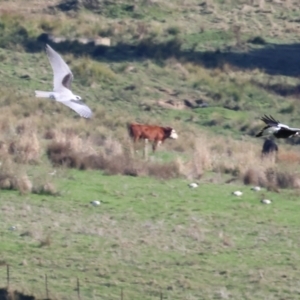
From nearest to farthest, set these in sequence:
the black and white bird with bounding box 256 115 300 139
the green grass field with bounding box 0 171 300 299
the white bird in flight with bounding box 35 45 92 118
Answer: the black and white bird with bounding box 256 115 300 139
the green grass field with bounding box 0 171 300 299
the white bird in flight with bounding box 35 45 92 118

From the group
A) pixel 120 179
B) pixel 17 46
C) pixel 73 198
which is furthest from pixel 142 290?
pixel 17 46

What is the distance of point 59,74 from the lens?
1892cm

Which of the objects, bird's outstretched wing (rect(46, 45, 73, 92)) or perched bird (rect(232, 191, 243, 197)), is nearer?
bird's outstretched wing (rect(46, 45, 73, 92))

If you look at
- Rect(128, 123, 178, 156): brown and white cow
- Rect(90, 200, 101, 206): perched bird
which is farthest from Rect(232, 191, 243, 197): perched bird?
Rect(128, 123, 178, 156): brown and white cow

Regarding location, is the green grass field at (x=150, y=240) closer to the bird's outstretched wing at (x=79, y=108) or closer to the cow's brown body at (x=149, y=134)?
the bird's outstretched wing at (x=79, y=108)

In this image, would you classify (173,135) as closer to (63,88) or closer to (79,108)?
(63,88)

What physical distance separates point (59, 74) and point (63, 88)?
0.47 meters

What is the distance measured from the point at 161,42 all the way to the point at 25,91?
8585 millimetres

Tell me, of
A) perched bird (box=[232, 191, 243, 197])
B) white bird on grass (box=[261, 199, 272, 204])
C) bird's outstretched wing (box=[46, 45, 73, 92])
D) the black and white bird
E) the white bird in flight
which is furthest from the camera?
perched bird (box=[232, 191, 243, 197])

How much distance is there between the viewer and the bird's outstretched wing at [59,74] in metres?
18.6

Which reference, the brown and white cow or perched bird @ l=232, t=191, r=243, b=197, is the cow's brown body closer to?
the brown and white cow

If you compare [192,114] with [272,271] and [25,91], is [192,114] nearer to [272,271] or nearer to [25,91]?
[25,91]

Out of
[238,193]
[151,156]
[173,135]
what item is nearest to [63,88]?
[238,193]

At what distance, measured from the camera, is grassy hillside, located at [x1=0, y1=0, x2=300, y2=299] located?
17594 millimetres
